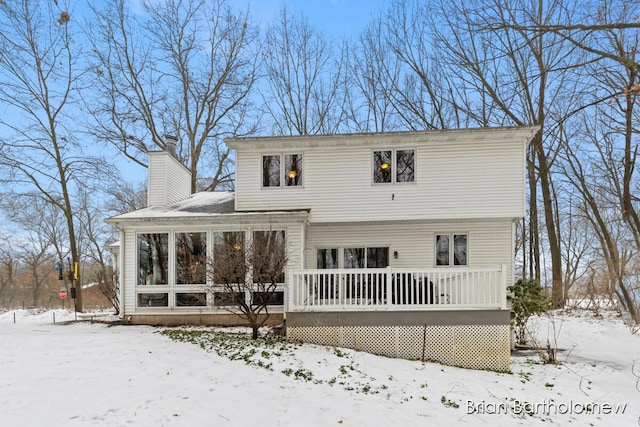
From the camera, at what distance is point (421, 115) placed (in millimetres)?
19906

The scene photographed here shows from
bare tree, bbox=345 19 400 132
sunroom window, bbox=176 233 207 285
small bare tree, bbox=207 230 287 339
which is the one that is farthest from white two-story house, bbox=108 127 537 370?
bare tree, bbox=345 19 400 132

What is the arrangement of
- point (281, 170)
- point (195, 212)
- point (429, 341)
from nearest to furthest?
point (429, 341)
point (195, 212)
point (281, 170)

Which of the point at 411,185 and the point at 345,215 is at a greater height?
the point at 411,185

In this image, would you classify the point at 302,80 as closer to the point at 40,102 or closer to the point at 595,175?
the point at 40,102

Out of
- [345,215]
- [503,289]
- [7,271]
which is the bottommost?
[7,271]

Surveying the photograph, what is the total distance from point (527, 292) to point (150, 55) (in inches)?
773

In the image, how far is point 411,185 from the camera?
33.2ft

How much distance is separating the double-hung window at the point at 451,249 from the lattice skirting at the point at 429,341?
3.38m

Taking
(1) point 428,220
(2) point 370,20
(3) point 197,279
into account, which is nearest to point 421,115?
(2) point 370,20

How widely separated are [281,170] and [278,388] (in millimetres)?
6495

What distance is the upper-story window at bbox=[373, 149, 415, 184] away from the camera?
10.2 metres

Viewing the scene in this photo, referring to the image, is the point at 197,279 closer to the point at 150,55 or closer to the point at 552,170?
the point at 150,55

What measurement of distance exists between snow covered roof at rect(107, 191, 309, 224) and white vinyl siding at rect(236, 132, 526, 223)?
687 millimetres

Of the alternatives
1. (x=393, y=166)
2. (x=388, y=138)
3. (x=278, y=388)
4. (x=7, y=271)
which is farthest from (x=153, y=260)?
(x=7, y=271)
